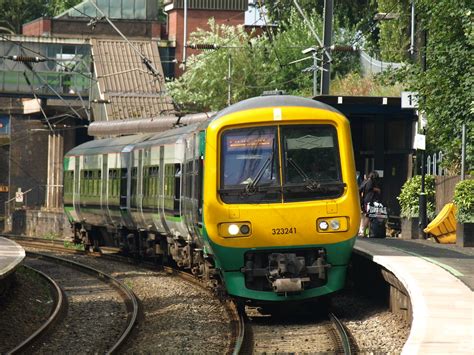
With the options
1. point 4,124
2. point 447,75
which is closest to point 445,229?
point 447,75

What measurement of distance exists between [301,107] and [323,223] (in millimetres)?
1654

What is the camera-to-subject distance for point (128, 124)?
36000mm

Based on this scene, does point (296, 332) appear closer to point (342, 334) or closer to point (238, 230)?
point (342, 334)

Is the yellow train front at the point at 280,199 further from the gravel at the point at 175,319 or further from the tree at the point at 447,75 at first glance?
the tree at the point at 447,75

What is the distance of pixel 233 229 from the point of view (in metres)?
16.6

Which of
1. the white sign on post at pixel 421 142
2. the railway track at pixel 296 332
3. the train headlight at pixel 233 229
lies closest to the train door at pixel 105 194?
the white sign on post at pixel 421 142

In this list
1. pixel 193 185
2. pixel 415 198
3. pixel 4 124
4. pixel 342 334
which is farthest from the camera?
pixel 4 124

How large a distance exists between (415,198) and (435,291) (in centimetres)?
1578

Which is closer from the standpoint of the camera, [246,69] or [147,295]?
[147,295]

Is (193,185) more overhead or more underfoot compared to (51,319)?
more overhead

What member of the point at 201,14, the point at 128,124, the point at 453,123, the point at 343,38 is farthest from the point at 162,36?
the point at 453,123

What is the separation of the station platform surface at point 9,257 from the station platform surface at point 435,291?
5251 mm

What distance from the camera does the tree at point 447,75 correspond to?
23906 millimetres

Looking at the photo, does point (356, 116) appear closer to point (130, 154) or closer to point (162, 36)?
point (130, 154)
